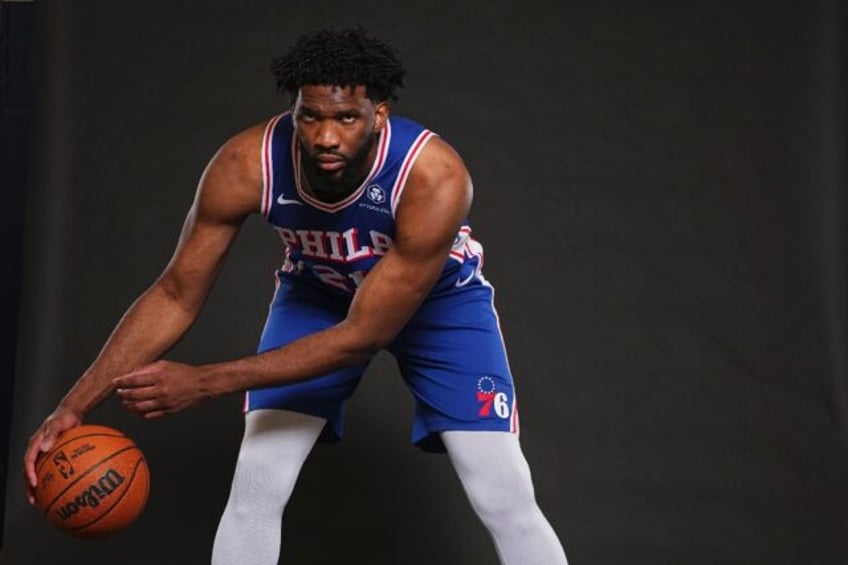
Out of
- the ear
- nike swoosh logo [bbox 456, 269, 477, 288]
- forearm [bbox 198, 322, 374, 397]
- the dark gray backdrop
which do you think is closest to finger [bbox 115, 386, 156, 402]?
forearm [bbox 198, 322, 374, 397]

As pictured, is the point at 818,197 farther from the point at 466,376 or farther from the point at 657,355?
the point at 466,376

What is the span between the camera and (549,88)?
5.11 m

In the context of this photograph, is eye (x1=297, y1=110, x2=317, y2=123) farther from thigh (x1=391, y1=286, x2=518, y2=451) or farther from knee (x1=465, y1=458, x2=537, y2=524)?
knee (x1=465, y1=458, x2=537, y2=524)

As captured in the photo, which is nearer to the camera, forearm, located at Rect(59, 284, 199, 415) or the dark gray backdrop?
forearm, located at Rect(59, 284, 199, 415)

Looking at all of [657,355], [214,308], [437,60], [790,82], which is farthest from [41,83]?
[790,82]

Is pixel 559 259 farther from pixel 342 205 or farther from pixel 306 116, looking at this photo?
pixel 306 116

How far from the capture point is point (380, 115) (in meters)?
3.35

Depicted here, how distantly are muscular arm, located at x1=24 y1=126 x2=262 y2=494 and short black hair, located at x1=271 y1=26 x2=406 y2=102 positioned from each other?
0.27m

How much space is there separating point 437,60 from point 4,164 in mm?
1765

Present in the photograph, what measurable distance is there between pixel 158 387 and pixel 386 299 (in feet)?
1.99

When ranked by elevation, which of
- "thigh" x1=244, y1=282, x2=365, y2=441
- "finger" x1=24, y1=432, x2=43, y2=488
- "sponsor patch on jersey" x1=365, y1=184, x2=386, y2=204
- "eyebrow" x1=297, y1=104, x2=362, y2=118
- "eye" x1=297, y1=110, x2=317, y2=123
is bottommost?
"finger" x1=24, y1=432, x2=43, y2=488

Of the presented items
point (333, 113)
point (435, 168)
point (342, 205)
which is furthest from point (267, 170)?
point (435, 168)

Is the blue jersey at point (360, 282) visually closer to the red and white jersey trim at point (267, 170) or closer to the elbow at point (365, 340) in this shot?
the red and white jersey trim at point (267, 170)

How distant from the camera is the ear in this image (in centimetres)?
333
